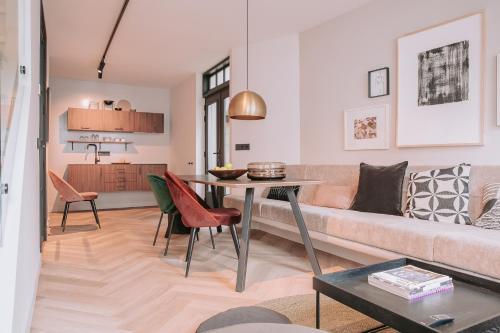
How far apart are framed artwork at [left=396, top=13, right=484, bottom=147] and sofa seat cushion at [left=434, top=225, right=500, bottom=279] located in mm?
1100

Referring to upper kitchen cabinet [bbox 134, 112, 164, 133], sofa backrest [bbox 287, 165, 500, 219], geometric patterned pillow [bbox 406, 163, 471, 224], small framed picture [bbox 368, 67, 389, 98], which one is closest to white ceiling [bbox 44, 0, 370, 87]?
small framed picture [bbox 368, 67, 389, 98]

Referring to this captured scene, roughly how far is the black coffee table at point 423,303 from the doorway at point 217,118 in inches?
174

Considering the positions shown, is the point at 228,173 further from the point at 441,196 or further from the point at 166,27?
the point at 166,27

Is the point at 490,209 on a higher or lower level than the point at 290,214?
higher

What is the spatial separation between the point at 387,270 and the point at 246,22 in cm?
360

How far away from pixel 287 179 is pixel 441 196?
1.19 metres

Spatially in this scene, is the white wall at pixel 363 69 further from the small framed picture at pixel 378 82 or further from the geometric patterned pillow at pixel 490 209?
the geometric patterned pillow at pixel 490 209

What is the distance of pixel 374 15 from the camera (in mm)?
3750

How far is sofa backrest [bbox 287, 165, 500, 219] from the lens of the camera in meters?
2.66

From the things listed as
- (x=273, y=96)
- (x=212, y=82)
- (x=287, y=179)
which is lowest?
(x=287, y=179)

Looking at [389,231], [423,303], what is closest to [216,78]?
[389,231]

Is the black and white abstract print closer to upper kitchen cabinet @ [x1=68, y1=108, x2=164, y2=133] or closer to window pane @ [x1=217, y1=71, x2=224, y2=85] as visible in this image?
window pane @ [x1=217, y1=71, x2=224, y2=85]

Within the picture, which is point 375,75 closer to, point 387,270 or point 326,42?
point 326,42

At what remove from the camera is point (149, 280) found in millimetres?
2855
